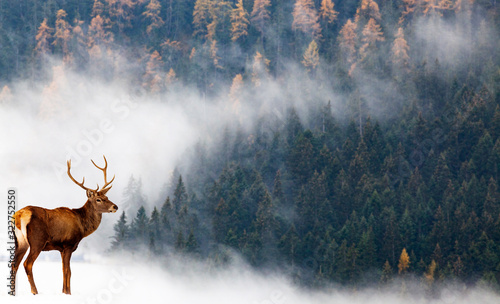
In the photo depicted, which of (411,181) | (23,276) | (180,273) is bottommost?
(180,273)

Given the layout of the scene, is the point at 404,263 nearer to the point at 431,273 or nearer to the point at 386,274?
the point at 386,274

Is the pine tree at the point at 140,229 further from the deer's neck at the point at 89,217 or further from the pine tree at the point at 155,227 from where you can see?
the deer's neck at the point at 89,217

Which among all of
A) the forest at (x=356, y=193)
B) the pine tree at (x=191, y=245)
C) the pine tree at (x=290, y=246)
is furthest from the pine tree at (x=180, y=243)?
the pine tree at (x=290, y=246)

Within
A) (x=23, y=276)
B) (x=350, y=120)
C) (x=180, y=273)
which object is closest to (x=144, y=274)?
(x=180, y=273)

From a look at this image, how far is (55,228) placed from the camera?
24.4 metres

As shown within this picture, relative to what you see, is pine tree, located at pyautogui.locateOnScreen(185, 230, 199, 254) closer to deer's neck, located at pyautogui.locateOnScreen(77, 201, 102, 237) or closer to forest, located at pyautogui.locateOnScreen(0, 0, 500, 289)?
forest, located at pyautogui.locateOnScreen(0, 0, 500, 289)

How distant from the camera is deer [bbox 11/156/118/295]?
926 inches

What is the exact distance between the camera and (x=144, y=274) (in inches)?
5871

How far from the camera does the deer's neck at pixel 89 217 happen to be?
2536cm

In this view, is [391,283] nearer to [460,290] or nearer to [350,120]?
[460,290]

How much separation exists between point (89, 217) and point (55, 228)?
1308mm

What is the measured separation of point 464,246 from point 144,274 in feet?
180

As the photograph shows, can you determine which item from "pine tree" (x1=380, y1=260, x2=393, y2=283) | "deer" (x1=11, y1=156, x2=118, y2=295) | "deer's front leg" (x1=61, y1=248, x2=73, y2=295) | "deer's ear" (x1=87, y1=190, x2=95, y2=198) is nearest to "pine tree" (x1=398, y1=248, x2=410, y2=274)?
"pine tree" (x1=380, y1=260, x2=393, y2=283)

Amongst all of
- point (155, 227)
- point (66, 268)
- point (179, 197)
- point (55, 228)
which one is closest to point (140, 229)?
point (155, 227)
